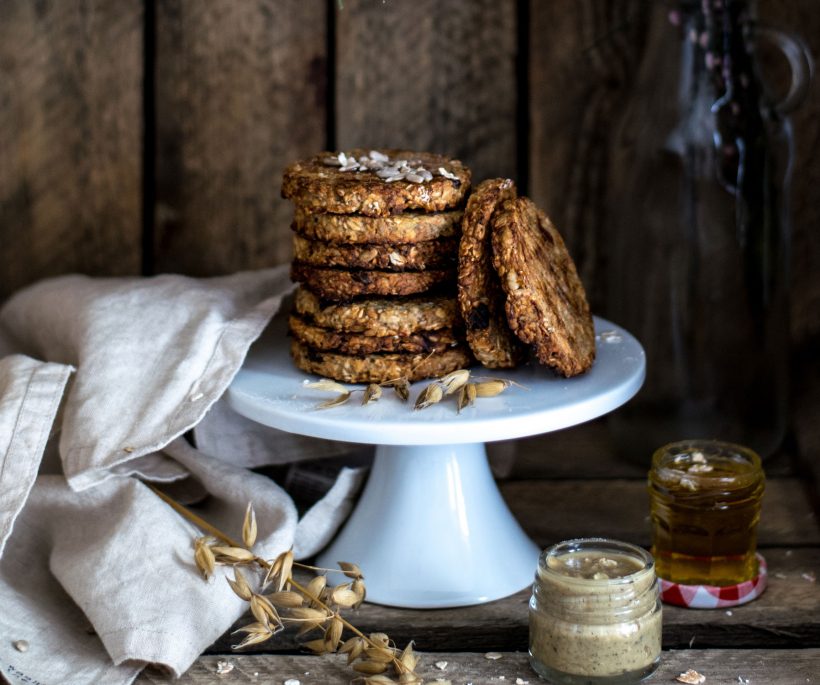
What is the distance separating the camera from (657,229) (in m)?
1.36

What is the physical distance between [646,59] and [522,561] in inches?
23.8

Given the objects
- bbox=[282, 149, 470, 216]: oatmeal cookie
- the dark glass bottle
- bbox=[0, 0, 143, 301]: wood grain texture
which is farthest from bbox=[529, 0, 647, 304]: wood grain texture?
bbox=[0, 0, 143, 301]: wood grain texture

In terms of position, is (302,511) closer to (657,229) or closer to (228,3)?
(657,229)

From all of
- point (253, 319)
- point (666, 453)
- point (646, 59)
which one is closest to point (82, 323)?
point (253, 319)

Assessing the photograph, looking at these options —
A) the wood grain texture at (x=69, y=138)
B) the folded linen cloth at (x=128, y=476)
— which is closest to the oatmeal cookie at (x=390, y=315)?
the folded linen cloth at (x=128, y=476)

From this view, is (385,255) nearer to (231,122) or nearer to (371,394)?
(371,394)

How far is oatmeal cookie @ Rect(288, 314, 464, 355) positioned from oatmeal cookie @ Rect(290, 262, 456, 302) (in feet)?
0.11

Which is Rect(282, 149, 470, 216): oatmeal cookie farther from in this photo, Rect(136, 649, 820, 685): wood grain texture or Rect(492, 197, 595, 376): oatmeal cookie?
Rect(136, 649, 820, 685): wood grain texture

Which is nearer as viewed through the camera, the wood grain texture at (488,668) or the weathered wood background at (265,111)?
the wood grain texture at (488,668)

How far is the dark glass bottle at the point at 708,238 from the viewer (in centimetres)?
131

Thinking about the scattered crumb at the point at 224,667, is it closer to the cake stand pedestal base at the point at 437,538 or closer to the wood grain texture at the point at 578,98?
the cake stand pedestal base at the point at 437,538

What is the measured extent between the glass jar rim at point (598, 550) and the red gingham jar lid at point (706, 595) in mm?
114

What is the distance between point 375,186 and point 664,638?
465mm

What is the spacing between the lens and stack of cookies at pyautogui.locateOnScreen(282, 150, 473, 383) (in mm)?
1038
